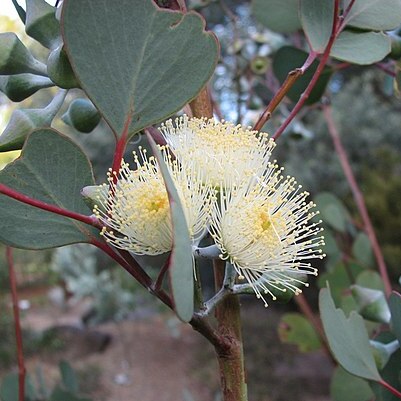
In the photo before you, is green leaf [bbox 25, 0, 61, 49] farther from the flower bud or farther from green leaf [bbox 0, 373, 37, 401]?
green leaf [bbox 0, 373, 37, 401]

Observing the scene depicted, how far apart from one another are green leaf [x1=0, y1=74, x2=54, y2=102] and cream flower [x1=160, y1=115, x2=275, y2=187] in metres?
0.11

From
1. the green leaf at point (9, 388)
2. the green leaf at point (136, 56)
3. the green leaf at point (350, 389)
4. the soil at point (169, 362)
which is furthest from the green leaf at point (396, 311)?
the soil at point (169, 362)

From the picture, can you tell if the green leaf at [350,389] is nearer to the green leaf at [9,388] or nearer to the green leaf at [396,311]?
the green leaf at [396,311]

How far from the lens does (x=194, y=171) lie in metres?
0.36

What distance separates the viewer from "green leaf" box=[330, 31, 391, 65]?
465mm

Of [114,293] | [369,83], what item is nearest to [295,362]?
[114,293]

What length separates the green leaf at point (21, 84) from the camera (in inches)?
16.2

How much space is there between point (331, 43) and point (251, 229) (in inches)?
7.4

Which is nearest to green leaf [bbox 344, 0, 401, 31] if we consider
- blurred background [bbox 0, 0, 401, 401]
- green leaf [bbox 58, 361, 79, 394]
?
green leaf [bbox 58, 361, 79, 394]

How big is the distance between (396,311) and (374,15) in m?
0.26

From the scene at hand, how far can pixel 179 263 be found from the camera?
25 cm

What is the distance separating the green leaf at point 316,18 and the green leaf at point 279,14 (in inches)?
5.0

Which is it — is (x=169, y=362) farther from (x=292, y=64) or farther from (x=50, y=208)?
(x=50, y=208)

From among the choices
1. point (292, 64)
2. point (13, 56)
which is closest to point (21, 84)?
point (13, 56)
